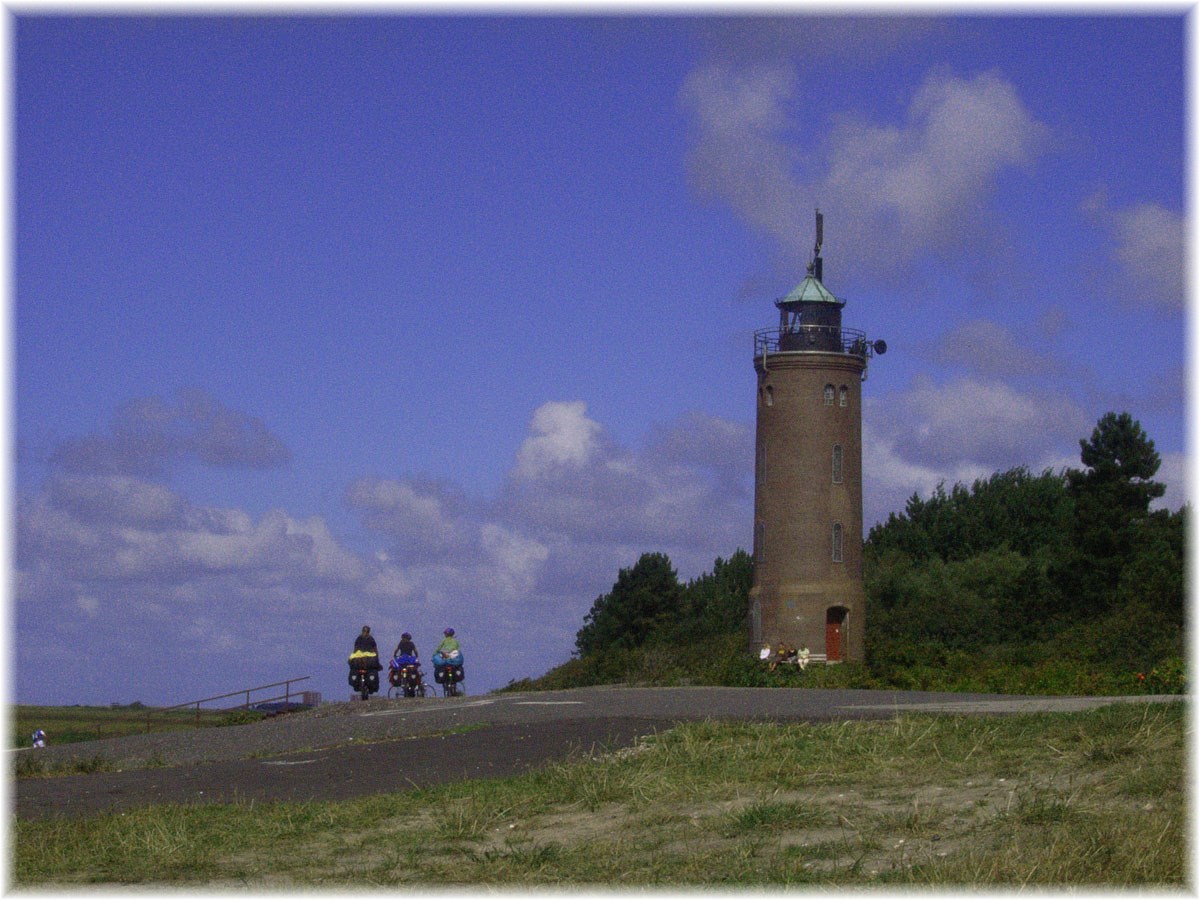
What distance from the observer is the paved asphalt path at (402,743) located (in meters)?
15.5

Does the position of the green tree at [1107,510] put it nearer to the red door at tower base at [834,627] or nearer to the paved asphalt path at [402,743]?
the red door at tower base at [834,627]

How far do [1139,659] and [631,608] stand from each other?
33.4 m

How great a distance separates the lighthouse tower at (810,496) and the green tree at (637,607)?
15937mm

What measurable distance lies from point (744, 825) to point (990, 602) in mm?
50069

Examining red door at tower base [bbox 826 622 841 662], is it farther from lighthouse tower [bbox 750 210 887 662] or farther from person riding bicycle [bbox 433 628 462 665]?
person riding bicycle [bbox 433 628 462 665]

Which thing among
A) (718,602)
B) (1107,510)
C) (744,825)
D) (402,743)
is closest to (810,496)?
(1107,510)

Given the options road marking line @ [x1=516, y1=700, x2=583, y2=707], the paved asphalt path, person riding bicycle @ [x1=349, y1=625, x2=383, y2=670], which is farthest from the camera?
person riding bicycle @ [x1=349, y1=625, x2=383, y2=670]

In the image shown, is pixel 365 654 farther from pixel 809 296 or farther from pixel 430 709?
pixel 809 296

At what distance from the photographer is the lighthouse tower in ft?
167

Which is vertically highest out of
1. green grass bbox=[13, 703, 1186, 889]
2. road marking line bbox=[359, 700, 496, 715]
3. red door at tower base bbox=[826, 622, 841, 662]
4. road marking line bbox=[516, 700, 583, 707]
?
red door at tower base bbox=[826, 622, 841, 662]

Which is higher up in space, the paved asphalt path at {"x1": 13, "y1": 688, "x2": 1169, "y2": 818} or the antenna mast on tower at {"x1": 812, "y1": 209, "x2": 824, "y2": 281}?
the antenna mast on tower at {"x1": 812, "y1": 209, "x2": 824, "y2": 281}

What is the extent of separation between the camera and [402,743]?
18688mm

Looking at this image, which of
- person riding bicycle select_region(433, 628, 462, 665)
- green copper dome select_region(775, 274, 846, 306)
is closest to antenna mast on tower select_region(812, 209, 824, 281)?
green copper dome select_region(775, 274, 846, 306)

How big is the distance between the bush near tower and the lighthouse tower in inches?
64.5
